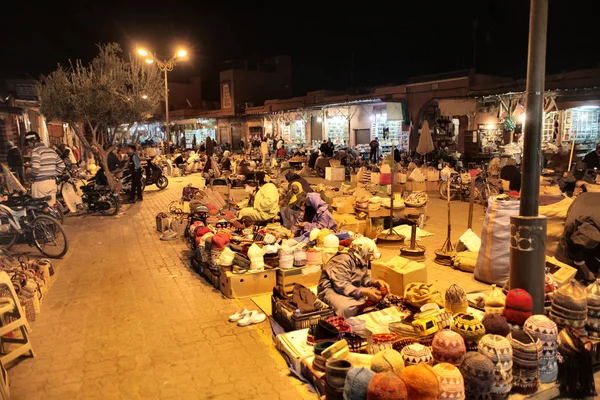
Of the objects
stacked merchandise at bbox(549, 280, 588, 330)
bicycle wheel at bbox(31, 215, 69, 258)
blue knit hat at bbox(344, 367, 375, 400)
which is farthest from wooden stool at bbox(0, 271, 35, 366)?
stacked merchandise at bbox(549, 280, 588, 330)

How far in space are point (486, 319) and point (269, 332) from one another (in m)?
2.48

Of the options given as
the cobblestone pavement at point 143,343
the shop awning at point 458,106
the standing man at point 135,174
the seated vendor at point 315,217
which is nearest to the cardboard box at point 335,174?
the shop awning at point 458,106

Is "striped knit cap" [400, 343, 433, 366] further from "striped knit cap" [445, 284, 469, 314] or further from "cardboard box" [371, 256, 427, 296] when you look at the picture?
"cardboard box" [371, 256, 427, 296]

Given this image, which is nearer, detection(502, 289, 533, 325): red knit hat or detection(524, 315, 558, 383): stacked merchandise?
detection(524, 315, 558, 383): stacked merchandise

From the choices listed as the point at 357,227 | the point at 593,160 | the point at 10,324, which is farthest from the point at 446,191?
the point at 10,324

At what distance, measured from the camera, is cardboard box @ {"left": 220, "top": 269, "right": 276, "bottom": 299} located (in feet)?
20.6

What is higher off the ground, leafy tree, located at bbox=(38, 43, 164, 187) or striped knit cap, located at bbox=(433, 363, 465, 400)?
leafy tree, located at bbox=(38, 43, 164, 187)

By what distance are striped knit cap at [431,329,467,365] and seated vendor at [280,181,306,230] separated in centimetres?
529

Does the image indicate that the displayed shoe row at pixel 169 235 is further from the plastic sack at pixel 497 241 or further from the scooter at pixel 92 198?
the plastic sack at pixel 497 241

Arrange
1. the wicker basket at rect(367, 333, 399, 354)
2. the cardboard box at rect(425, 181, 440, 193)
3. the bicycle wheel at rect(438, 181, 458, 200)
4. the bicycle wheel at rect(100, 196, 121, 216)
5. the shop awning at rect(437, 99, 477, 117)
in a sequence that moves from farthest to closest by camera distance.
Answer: the shop awning at rect(437, 99, 477, 117) → the cardboard box at rect(425, 181, 440, 193) → the bicycle wheel at rect(438, 181, 458, 200) → the bicycle wheel at rect(100, 196, 121, 216) → the wicker basket at rect(367, 333, 399, 354)

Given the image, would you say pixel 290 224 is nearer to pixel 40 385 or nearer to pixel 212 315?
pixel 212 315

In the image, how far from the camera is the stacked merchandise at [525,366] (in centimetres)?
358

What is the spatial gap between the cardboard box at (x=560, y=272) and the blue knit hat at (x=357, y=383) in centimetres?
328

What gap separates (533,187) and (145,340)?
4.55 meters
